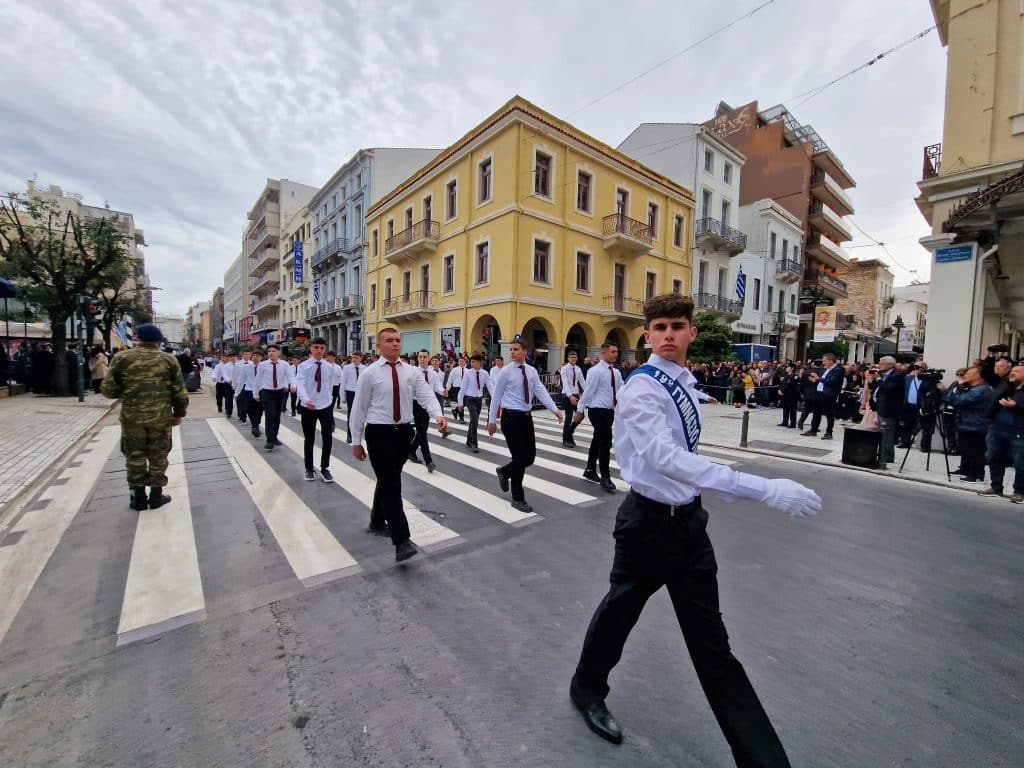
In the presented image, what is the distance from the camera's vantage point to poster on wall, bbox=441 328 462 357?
21375 millimetres

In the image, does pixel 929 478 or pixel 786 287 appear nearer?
pixel 929 478

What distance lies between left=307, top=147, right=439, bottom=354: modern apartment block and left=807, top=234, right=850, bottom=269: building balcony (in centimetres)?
2857

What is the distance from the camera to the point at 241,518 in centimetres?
486

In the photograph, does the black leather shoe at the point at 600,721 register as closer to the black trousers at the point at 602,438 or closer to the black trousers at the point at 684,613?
the black trousers at the point at 684,613

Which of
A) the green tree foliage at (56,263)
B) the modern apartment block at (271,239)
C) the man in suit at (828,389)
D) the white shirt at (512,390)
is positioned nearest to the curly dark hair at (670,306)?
the white shirt at (512,390)

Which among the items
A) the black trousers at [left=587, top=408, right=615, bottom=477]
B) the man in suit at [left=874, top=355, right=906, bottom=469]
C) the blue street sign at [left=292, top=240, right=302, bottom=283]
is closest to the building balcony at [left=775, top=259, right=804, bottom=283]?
the man in suit at [left=874, top=355, right=906, bottom=469]

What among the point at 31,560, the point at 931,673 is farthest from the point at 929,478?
the point at 31,560

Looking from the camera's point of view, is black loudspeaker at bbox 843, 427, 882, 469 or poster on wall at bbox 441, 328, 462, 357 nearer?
black loudspeaker at bbox 843, 427, 882, 469

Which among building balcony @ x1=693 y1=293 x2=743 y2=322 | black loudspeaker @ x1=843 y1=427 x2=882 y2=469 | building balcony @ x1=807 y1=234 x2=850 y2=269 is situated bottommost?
black loudspeaker @ x1=843 y1=427 x2=882 y2=469

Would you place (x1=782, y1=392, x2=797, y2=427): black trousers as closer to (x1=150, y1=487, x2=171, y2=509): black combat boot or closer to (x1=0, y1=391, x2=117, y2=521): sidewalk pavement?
(x1=150, y1=487, x2=171, y2=509): black combat boot

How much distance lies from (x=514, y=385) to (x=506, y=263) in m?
14.3

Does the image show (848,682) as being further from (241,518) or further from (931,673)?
(241,518)

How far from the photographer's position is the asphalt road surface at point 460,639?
2.05 m

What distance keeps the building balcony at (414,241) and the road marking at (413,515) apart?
56.0 feet
